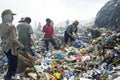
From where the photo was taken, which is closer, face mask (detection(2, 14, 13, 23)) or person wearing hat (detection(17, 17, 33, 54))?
face mask (detection(2, 14, 13, 23))

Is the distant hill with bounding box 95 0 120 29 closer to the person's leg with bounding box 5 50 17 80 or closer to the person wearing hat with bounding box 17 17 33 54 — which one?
the person wearing hat with bounding box 17 17 33 54

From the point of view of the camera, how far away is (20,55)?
38.0 ft

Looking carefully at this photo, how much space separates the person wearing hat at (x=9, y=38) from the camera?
895 cm

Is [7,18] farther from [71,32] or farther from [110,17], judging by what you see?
[110,17]

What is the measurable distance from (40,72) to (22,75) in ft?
2.01

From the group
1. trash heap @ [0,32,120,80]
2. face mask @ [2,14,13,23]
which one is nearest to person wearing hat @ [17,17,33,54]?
trash heap @ [0,32,120,80]

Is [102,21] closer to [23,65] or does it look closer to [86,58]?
[86,58]

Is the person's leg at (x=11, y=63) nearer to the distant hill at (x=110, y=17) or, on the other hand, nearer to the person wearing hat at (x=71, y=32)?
the person wearing hat at (x=71, y=32)

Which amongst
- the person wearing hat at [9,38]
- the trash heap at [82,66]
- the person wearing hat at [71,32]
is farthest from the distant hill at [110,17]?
the person wearing hat at [9,38]

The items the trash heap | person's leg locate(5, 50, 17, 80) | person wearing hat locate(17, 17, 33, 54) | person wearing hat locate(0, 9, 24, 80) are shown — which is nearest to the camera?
person wearing hat locate(0, 9, 24, 80)

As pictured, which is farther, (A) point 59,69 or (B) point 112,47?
(B) point 112,47

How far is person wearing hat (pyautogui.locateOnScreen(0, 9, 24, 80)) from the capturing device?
895cm

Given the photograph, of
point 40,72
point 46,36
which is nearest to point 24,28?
point 40,72

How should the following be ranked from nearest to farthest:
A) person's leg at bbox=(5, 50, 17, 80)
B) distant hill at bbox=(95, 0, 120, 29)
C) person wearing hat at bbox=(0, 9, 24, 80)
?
person wearing hat at bbox=(0, 9, 24, 80), person's leg at bbox=(5, 50, 17, 80), distant hill at bbox=(95, 0, 120, 29)
